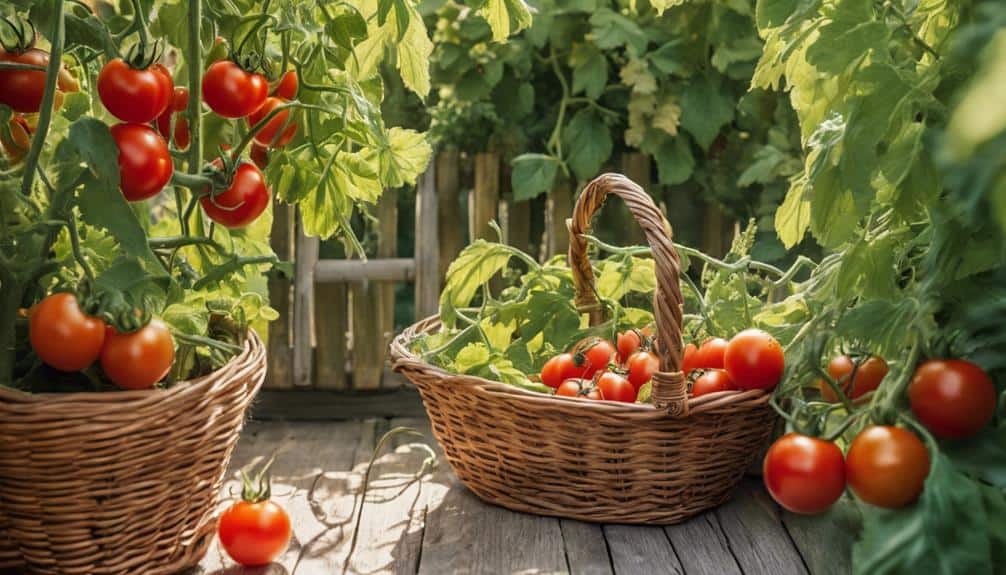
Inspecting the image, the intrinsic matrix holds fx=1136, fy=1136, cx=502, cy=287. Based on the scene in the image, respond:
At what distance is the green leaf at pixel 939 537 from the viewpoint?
111cm

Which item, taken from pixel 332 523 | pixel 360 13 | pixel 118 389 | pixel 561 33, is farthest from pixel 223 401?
pixel 561 33

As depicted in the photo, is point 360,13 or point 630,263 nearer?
point 360,13

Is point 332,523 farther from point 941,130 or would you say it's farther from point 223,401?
point 941,130

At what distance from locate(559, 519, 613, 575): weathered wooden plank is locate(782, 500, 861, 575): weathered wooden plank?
34cm

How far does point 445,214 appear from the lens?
300cm

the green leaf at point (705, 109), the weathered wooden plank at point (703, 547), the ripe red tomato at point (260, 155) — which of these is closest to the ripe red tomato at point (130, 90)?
the ripe red tomato at point (260, 155)

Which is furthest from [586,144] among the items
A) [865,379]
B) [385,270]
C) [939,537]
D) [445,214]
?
[939,537]

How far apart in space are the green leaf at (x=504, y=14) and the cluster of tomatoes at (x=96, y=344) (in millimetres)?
664

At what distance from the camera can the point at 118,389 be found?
1651 millimetres

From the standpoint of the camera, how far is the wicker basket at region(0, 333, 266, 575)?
1.53 m

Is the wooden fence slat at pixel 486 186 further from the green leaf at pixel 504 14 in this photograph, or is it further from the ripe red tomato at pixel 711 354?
the green leaf at pixel 504 14

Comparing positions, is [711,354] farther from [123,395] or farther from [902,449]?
[123,395]

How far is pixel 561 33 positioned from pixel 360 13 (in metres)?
1.20

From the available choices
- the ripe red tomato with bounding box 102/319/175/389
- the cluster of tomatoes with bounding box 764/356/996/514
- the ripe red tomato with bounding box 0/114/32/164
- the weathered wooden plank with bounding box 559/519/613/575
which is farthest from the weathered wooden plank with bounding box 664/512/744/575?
the ripe red tomato with bounding box 0/114/32/164
